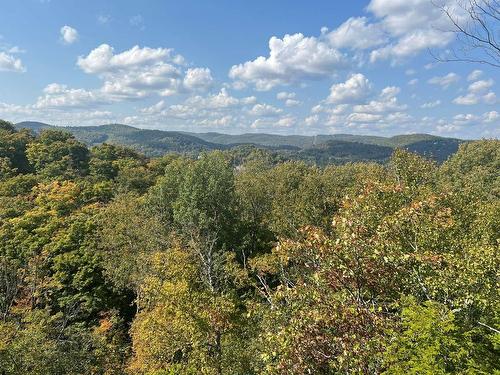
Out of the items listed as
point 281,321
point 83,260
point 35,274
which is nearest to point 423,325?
point 281,321

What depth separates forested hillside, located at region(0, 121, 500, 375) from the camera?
10.6m

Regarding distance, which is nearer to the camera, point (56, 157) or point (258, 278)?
point (258, 278)

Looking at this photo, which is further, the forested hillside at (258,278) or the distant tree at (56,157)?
the distant tree at (56,157)

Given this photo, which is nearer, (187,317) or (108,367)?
(187,317)

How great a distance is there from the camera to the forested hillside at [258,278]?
34.8ft

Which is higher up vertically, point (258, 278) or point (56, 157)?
point (56, 157)

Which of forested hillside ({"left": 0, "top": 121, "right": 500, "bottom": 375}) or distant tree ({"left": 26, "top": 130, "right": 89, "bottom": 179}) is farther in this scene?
distant tree ({"left": 26, "top": 130, "right": 89, "bottom": 179})

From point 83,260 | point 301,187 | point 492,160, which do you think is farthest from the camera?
point 492,160

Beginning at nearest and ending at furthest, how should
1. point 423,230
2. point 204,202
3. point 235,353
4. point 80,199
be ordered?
point 423,230
point 235,353
point 204,202
point 80,199

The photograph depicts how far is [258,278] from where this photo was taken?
32031 millimetres

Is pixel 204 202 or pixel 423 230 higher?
pixel 423 230

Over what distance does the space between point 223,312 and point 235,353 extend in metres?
1.96

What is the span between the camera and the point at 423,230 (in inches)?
580

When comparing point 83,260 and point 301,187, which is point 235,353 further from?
point 301,187
